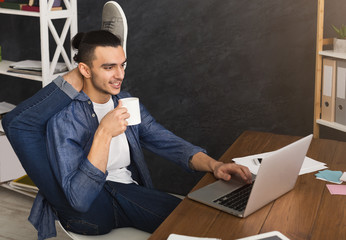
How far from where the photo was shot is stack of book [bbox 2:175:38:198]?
3561mm

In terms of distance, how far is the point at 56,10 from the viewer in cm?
326

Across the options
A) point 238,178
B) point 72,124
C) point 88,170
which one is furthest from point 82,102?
point 238,178

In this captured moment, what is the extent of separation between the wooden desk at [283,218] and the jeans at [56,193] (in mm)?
336

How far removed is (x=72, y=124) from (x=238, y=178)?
681 millimetres

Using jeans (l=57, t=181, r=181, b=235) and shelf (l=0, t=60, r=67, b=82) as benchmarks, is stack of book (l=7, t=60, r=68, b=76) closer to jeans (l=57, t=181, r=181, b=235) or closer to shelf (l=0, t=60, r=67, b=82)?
shelf (l=0, t=60, r=67, b=82)

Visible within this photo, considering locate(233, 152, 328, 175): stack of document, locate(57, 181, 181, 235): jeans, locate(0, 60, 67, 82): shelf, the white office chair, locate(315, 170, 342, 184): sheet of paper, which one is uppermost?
locate(0, 60, 67, 82): shelf

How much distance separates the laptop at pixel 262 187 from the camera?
159 centimetres

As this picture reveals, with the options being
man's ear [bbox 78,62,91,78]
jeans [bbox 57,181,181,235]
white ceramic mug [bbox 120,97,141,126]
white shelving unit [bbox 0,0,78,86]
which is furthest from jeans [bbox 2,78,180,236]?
white shelving unit [bbox 0,0,78,86]

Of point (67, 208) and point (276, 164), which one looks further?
point (67, 208)

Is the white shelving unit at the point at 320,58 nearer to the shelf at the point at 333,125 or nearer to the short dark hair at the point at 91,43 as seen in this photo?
the shelf at the point at 333,125

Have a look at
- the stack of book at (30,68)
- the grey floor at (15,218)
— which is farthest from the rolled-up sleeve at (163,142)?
the stack of book at (30,68)

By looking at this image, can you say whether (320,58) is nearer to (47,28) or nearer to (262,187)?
(262,187)

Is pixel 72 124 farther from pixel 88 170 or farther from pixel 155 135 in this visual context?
pixel 155 135

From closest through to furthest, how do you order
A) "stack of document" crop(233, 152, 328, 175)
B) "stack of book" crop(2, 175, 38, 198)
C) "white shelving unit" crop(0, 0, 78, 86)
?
"stack of document" crop(233, 152, 328, 175)
"white shelving unit" crop(0, 0, 78, 86)
"stack of book" crop(2, 175, 38, 198)
